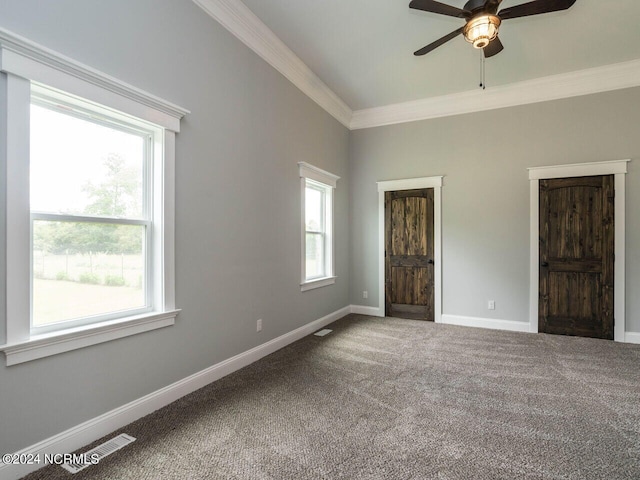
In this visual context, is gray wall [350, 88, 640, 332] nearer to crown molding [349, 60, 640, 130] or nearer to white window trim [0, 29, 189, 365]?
crown molding [349, 60, 640, 130]

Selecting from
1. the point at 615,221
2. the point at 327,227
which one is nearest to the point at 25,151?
the point at 327,227

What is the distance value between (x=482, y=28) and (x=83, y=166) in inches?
117

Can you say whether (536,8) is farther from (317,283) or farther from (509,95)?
(317,283)

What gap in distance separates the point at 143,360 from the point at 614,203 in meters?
5.34

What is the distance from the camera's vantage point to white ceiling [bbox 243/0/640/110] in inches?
121

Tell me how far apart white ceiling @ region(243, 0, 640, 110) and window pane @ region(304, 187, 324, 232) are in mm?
1494

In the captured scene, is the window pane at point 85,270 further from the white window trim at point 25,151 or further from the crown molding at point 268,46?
the crown molding at point 268,46

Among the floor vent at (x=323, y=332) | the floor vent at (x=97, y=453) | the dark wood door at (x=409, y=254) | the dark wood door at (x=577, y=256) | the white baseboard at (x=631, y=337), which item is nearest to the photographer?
the floor vent at (x=97, y=453)

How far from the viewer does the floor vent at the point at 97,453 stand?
178cm

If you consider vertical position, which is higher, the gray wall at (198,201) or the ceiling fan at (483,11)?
the ceiling fan at (483,11)

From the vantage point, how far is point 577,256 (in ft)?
14.1

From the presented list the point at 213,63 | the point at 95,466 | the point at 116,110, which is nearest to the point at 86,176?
the point at 116,110

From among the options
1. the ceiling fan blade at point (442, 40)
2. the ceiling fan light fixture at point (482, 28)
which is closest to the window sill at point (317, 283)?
the ceiling fan blade at point (442, 40)

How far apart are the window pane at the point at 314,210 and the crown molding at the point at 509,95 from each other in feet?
5.01
